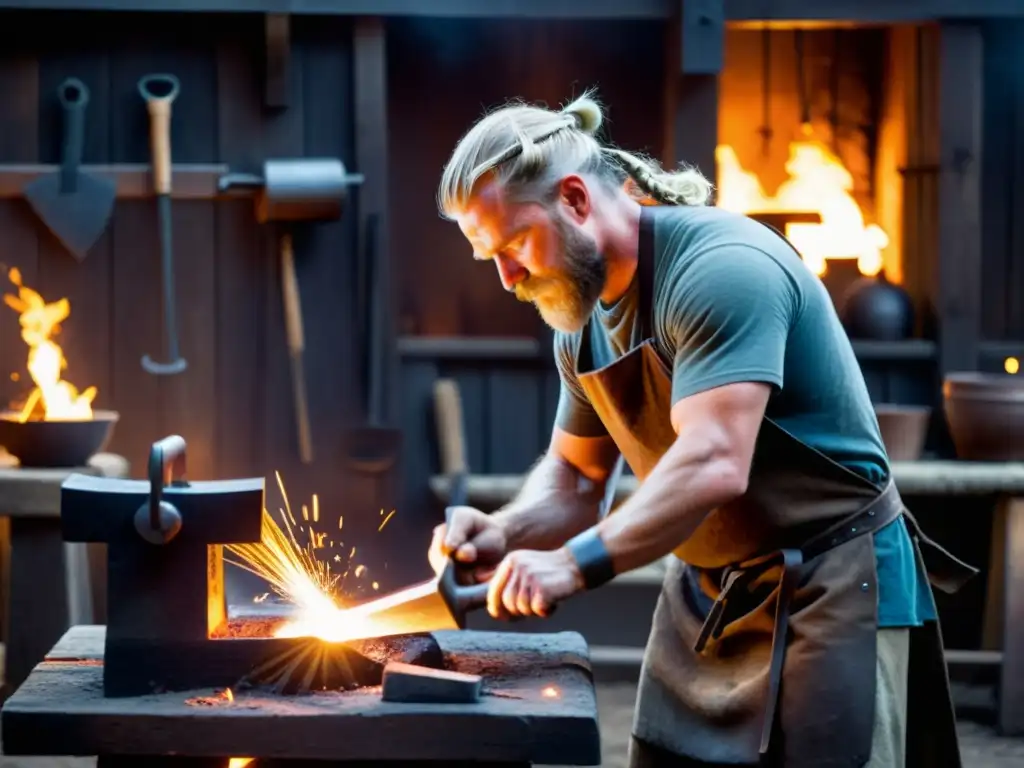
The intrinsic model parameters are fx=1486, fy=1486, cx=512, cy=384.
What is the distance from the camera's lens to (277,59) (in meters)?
5.88

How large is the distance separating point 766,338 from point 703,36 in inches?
137

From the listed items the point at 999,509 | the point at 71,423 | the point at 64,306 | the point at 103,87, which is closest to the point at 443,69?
the point at 103,87

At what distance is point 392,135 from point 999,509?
3089 millimetres

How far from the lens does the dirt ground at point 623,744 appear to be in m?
4.95

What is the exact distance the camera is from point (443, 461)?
611 cm

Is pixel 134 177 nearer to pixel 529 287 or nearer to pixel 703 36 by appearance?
pixel 703 36

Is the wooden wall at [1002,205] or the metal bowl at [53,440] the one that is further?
the wooden wall at [1002,205]

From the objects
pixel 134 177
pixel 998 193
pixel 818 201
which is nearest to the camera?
pixel 134 177

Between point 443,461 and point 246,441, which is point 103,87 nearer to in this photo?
point 246,441

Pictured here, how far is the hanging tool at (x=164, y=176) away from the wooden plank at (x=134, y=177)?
68mm

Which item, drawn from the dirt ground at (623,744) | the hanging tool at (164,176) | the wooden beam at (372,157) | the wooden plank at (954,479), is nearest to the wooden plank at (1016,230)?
the wooden plank at (954,479)

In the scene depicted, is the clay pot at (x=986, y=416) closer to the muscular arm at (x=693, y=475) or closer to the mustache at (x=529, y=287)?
the mustache at (x=529, y=287)

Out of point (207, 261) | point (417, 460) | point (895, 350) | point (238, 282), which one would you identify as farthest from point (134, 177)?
point (895, 350)

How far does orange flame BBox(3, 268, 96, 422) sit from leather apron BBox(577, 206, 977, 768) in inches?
117
